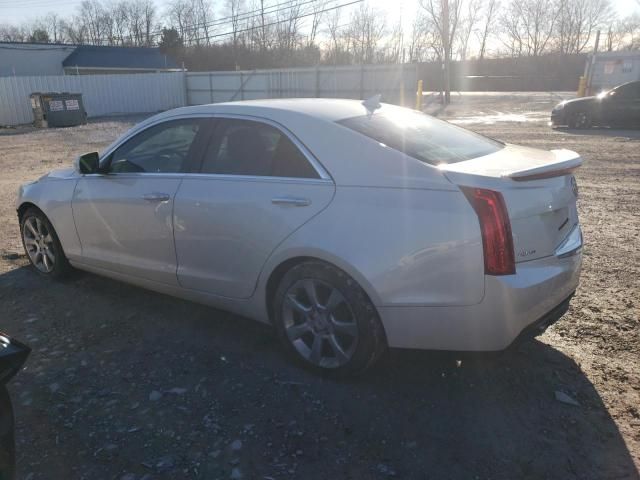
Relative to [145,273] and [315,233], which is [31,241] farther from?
[315,233]

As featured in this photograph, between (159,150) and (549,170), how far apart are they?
2716 millimetres

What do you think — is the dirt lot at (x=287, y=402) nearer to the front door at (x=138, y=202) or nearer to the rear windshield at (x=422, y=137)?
the front door at (x=138, y=202)

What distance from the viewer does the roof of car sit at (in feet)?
11.1

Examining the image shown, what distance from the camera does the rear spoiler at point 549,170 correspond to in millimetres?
Result: 2725

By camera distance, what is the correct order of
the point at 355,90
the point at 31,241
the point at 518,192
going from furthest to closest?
1. the point at 355,90
2. the point at 31,241
3. the point at 518,192

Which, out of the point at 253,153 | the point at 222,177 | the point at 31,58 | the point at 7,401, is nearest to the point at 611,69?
the point at 253,153

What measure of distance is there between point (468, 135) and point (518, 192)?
1160mm

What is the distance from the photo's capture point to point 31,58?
40625mm

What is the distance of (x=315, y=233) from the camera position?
296 cm

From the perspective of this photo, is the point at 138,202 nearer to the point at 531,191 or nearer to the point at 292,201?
the point at 292,201

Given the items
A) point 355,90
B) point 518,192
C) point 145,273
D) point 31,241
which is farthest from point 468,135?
point 355,90

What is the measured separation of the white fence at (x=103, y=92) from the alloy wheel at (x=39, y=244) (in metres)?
22.6

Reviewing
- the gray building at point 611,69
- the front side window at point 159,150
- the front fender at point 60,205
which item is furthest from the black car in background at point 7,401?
the gray building at point 611,69

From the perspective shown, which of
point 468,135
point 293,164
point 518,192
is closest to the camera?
point 518,192
